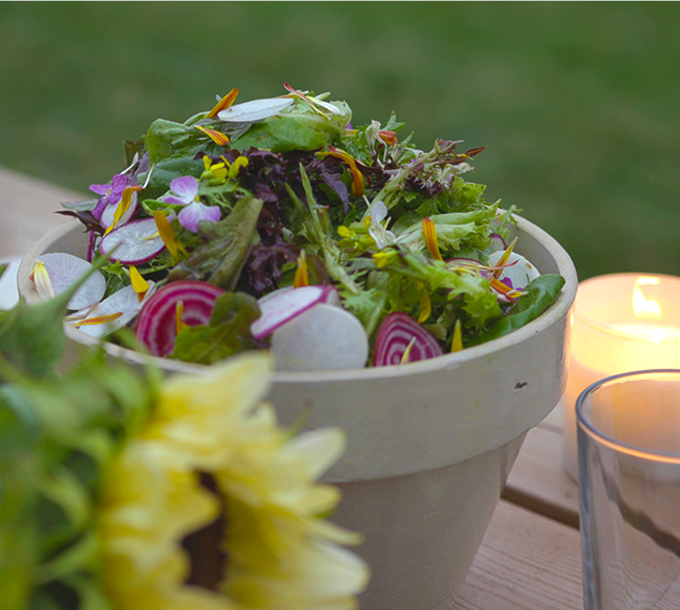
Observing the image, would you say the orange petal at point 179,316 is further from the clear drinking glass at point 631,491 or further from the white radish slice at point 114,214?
the clear drinking glass at point 631,491

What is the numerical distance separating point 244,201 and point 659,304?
55 centimetres

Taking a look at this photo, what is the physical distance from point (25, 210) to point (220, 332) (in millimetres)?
1096

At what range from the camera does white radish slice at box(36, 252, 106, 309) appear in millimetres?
595

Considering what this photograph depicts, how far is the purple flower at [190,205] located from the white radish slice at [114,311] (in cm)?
5

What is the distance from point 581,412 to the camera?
1.67ft

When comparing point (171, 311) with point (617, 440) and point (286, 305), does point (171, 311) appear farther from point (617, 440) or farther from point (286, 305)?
point (617, 440)

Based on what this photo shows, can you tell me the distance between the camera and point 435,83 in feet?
9.91

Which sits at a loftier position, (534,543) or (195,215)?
(195,215)

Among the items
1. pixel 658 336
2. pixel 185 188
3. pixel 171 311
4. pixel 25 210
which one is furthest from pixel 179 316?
pixel 25 210

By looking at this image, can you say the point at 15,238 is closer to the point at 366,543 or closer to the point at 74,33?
the point at 366,543

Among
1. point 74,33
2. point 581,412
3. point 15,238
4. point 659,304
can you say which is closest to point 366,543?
point 581,412

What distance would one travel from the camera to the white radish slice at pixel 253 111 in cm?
61

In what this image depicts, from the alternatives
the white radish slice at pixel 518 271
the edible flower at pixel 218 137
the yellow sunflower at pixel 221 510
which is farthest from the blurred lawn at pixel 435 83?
the yellow sunflower at pixel 221 510

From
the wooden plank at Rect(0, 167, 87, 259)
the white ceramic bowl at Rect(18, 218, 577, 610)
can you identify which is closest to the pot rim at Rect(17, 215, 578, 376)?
the white ceramic bowl at Rect(18, 218, 577, 610)
